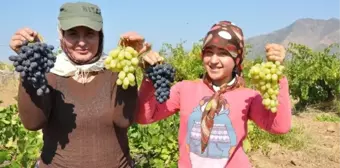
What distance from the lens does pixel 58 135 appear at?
2.03 meters

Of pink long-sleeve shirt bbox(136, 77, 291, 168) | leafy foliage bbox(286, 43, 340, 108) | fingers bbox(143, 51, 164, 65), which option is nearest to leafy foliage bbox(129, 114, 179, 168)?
pink long-sleeve shirt bbox(136, 77, 291, 168)

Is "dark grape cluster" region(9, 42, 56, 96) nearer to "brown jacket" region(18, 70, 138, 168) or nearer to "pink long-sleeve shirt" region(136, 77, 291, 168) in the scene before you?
"brown jacket" region(18, 70, 138, 168)

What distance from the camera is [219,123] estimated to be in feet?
7.39

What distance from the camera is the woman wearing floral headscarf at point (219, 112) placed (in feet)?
7.29

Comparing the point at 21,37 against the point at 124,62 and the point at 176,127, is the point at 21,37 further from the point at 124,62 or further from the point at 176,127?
the point at 176,127

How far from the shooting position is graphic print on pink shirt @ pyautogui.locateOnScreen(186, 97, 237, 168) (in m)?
2.22

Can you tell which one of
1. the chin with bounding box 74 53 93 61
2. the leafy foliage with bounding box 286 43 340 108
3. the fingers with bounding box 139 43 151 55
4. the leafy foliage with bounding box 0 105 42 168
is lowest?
the leafy foliage with bounding box 286 43 340 108

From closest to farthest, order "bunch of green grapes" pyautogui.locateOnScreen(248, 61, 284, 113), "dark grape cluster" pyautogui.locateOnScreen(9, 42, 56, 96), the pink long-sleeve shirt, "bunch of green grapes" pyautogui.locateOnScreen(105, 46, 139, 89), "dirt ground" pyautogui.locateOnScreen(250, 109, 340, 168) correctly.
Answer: "dark grape cluster" pyautogui.locateOnScreen(9, 42, 56, 96) → "bunch of green grapes" pyautogui.locateOnScreen(105, 46, 139, 89) → "bunch of green grapes" pyautogui.locateOnScreen(248, 61, 284, 113) → the pink long-sleeve shirt → "dirt ground" pyautogui.locateOnScreen(250, 109, 340, 168)

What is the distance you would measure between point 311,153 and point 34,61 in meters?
5.51

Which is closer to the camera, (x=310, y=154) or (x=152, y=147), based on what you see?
(x=152, y=147)

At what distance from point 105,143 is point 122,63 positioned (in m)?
0.47

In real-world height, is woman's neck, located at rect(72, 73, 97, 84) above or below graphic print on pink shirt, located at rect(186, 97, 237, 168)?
above

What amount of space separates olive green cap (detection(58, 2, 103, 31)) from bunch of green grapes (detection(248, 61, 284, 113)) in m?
0.73

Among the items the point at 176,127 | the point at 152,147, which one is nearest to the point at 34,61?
the point at 152,147
